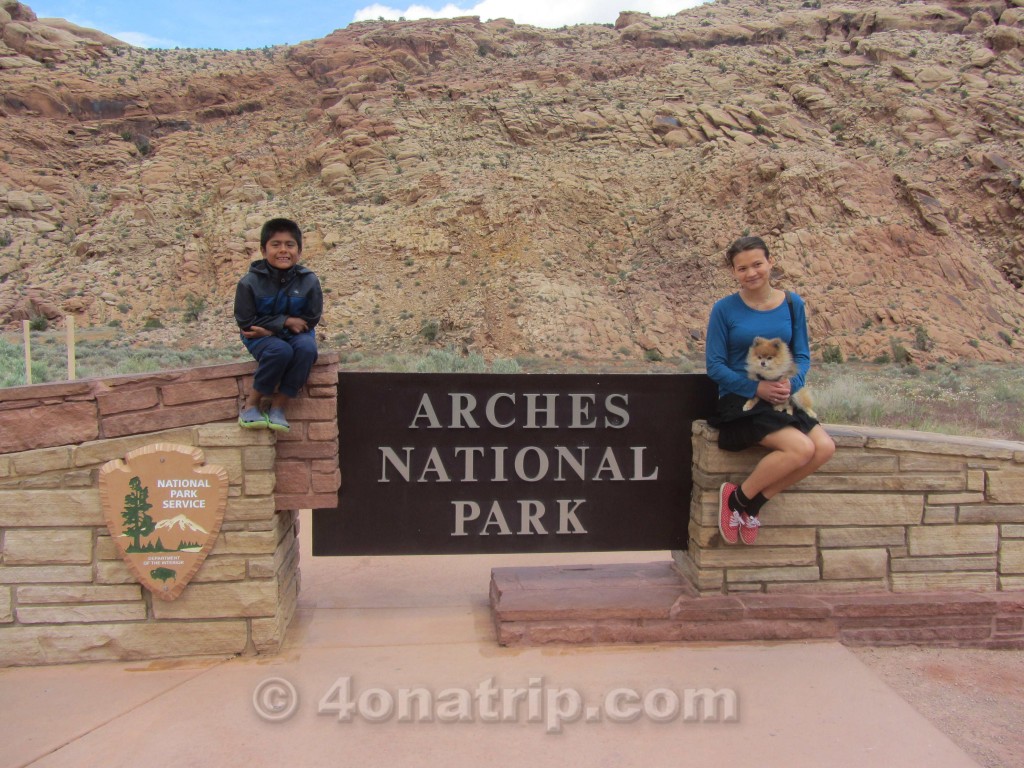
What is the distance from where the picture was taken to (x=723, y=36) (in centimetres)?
4153

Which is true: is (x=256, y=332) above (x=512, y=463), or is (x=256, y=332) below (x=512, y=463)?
above

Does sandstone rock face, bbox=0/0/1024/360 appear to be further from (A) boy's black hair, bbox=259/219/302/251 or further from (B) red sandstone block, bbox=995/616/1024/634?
(A) boy's black hair, bbox=259/219/302/251

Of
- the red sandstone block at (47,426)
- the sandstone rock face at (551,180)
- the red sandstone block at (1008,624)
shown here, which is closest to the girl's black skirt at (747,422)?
the red sandstone block at (1008,624)

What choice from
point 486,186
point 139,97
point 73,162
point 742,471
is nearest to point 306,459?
point 742,471

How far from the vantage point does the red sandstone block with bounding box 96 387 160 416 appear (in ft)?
11.4

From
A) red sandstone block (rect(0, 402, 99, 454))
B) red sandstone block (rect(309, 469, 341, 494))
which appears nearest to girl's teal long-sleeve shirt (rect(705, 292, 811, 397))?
red sandstone block (rect(309, 469, 341, 494))

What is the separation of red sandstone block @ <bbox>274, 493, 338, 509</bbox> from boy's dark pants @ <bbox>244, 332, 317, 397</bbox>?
0.52 m

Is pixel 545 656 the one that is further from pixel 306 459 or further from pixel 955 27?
pixel 955 27

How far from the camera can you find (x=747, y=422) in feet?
12.2

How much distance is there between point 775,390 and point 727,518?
71 centimetres

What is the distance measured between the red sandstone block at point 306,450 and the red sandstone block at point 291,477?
42 millimetres

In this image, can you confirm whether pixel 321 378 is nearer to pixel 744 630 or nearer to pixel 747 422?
pixel 747 422

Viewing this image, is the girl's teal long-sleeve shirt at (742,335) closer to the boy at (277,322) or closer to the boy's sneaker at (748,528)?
the boy's sneaker at (748,528)

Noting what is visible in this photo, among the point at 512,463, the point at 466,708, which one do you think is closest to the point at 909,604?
the point at 512,463
